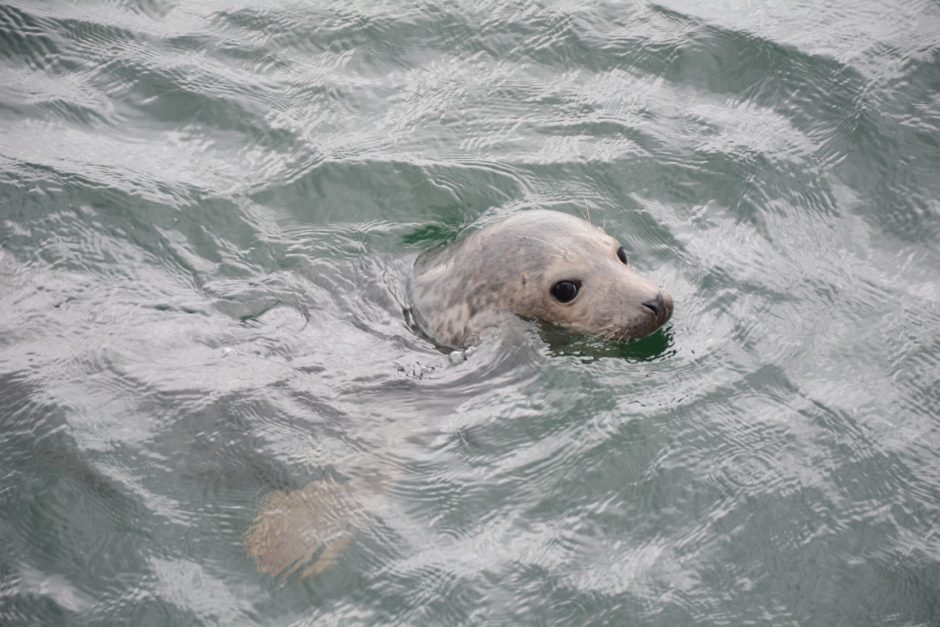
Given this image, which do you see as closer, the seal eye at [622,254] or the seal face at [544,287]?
the seal face at [544,287]

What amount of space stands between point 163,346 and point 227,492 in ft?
3.12

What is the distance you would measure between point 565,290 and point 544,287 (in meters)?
0.11

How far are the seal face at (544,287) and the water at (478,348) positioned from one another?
0.53 ft

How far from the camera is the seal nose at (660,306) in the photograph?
5.54 metres

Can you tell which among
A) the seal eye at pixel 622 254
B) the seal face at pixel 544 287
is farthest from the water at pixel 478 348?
the seal eye at pixel 622 254

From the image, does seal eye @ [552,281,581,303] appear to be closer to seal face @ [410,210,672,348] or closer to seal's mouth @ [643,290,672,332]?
seal face @ [410,210,672,348]

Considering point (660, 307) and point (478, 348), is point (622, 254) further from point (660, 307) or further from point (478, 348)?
point (478, 348)

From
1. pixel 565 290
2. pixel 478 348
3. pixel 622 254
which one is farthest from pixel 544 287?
pixel 622 254

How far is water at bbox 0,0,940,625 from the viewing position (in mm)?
4590

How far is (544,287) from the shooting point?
5.65 meters

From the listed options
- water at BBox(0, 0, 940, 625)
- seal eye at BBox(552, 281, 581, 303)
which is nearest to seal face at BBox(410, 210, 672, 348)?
seal eye at BBox(552, 281, 581, 303)

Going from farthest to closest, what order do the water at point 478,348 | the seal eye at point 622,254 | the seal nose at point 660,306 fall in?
the seal eye at point 622,254, the seal nose at point 660,306, the water at point 478,348

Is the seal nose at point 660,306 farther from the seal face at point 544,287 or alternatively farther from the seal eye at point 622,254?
the seal eye at point 622,254

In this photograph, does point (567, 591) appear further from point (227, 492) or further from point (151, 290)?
point (151, 290)
